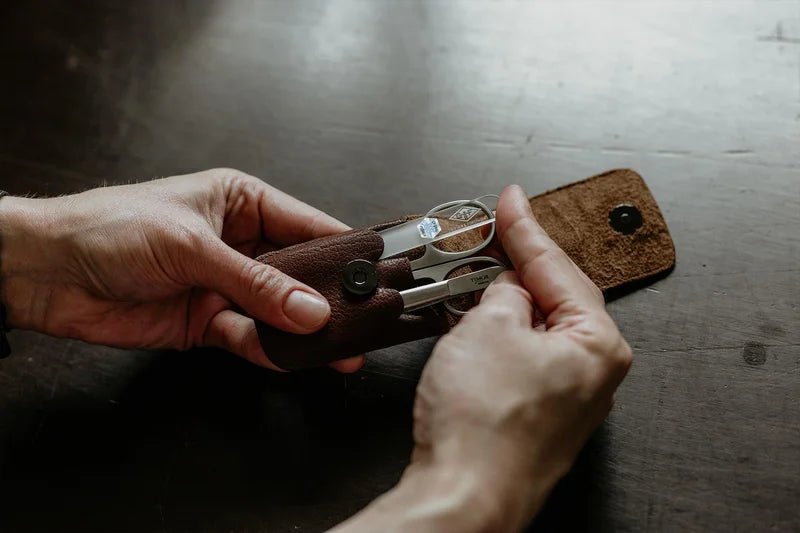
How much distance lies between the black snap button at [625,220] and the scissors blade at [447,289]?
29 centimetres

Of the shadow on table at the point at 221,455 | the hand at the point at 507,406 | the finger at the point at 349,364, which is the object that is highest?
the hand at the point at 507,406

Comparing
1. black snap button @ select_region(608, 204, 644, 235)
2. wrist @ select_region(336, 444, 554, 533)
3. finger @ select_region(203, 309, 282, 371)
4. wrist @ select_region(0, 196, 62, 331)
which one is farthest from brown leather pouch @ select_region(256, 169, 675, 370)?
wrist @ select_region(0, 196, 62, 331)

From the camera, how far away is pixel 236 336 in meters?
1.15

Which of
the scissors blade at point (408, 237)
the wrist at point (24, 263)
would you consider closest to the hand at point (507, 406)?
the scissors blade at point (408, 237)

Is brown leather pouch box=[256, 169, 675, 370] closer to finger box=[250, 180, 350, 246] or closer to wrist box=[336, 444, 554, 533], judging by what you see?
finger box=[250, 180, 350, 246]

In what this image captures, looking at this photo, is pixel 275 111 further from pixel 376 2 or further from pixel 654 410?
pixel 654 410

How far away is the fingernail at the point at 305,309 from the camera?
0.96m

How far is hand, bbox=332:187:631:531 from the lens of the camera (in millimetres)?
805

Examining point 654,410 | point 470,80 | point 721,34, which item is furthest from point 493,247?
point 721,34

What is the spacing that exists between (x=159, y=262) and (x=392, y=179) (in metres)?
0.46

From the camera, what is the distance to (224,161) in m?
1.39

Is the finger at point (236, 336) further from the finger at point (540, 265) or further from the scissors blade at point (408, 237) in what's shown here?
the finger at point (540, 265)

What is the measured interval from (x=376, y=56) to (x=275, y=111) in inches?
9.3

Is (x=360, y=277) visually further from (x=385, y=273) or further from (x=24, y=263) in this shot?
(x=24, y=263)
